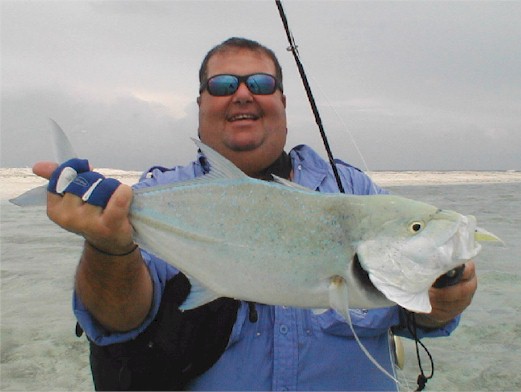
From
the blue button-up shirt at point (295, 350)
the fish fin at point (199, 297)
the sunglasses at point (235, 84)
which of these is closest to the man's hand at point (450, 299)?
the blue button-up shirt at point (295, 350)

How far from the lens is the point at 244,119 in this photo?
10.3 ft

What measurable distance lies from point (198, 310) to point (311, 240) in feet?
3.23

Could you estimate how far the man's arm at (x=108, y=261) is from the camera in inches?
74.3

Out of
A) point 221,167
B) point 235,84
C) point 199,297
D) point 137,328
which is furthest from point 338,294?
point 235,84

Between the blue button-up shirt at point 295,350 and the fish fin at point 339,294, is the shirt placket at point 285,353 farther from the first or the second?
the fish fin at point 339,294

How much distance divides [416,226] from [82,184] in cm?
128

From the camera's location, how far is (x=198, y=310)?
100 inches

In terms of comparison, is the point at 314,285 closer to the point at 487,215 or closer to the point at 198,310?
the point at 198,310

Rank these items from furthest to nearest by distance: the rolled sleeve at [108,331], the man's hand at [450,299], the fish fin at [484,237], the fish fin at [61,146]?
the rolled sleeve at [108,331], the man's hand at [450,299], the fish fin at [61,146], the fish fin at [484,237]

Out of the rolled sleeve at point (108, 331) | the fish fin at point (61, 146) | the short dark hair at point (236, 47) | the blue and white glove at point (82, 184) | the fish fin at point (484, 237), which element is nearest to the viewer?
the fish fin at point (484, 237)

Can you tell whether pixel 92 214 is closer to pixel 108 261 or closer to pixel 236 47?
pixel 108 261

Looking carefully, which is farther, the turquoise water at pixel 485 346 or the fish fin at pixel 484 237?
the turquoise water at pixel 485 346

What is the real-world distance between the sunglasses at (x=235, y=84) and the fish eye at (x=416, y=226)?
1631 mm

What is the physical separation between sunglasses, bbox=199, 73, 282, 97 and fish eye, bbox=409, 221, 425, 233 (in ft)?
5.35
